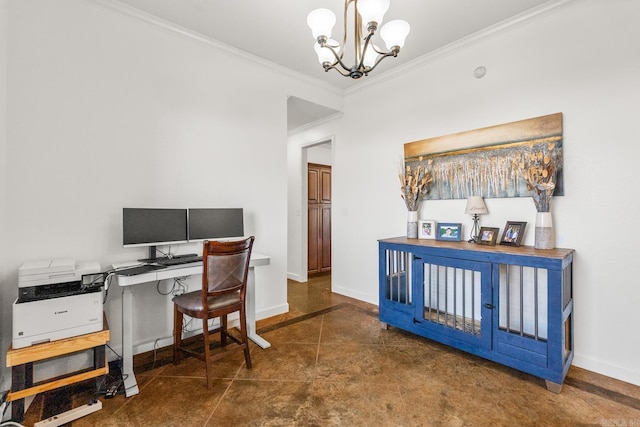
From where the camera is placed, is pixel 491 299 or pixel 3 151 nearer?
pixel 3 151

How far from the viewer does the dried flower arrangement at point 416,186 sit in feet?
10.4

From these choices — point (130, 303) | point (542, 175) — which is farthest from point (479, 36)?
point (130, 303)

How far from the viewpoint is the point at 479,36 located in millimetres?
2770

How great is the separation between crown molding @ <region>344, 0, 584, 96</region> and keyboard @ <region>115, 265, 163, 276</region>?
3.20 m

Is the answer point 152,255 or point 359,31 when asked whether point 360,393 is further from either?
point 359,31

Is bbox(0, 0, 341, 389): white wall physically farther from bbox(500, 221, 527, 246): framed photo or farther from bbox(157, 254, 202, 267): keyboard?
bbox(500, 221, 527, 246): framed photo

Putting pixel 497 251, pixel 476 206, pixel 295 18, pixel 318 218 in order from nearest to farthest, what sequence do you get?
pixel 497 251
pixel 295 18
pixel 476 206
pixel 318 218

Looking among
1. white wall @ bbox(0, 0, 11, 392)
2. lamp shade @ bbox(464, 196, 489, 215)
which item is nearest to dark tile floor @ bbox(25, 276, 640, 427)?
white wall @ bbox(0, 0, 11, 392)

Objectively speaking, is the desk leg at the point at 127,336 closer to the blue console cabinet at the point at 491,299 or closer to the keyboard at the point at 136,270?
the keyboard at the point at 136,270

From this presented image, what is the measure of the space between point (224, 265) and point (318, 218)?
10.6 ft

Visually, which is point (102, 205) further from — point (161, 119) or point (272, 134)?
point (272, 134)

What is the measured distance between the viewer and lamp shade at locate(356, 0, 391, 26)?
5.19ft

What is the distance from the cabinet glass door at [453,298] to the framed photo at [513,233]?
0.36 metres

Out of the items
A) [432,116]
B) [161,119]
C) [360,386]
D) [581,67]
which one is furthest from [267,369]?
[581,67]
